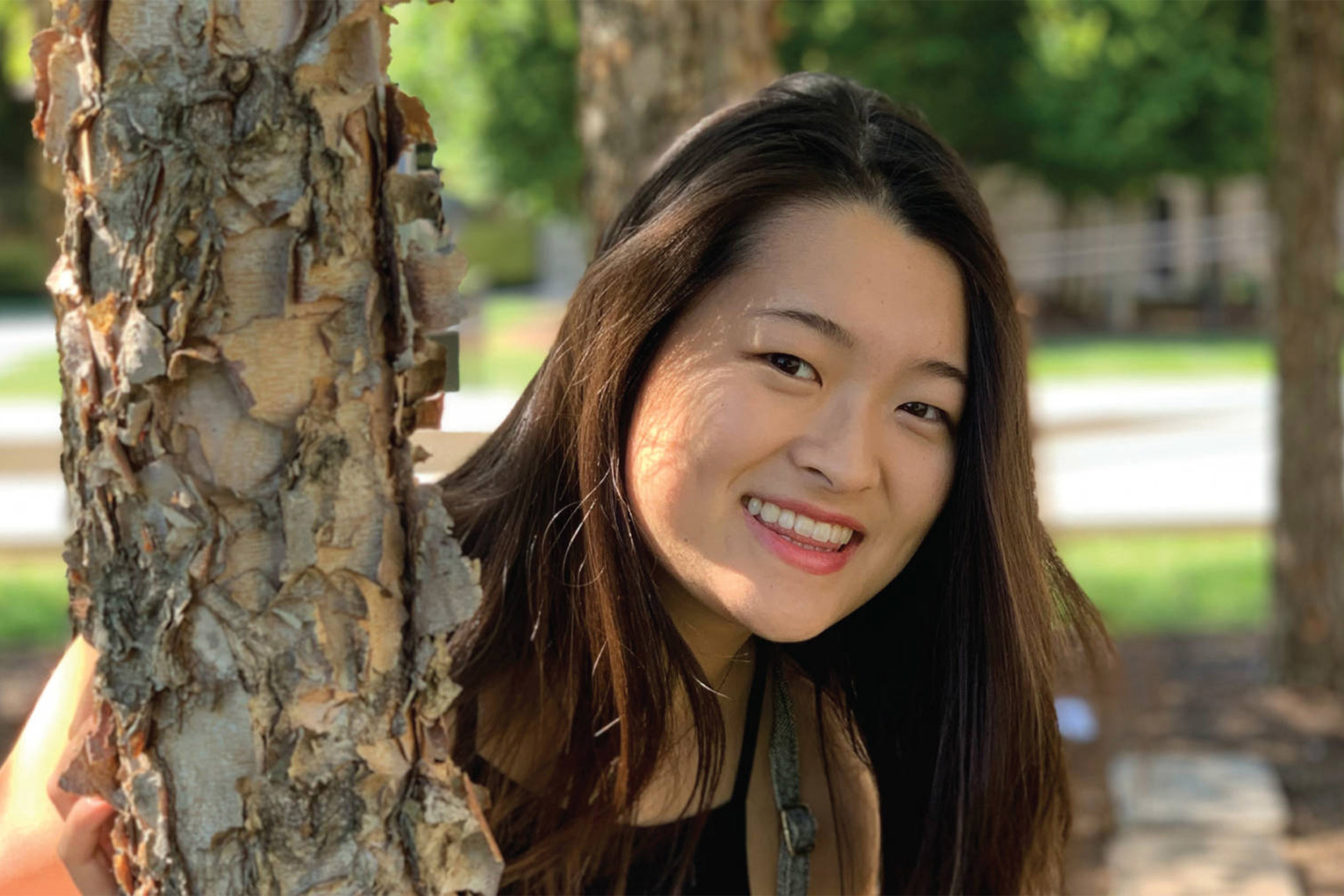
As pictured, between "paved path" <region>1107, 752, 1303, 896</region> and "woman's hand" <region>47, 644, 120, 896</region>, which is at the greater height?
"woman's hand" <region>47, 644, 120, 896</region>

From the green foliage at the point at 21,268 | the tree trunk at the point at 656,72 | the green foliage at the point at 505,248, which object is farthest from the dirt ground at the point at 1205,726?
the green foliage at the point at 505,248

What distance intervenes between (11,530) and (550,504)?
27.2 ft

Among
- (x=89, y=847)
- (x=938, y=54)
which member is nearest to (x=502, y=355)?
(x=938, y=54)

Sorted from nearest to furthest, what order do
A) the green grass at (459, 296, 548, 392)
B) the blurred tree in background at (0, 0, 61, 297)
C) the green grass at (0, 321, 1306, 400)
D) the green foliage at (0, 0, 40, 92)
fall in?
the green foliage at (0, 0, 40, 92)
the green grass at (459, 296, 548, 392)
the green grass at (0, 321, 1306, 400)
the blurred tree in background at (0, 0, 61, 297)

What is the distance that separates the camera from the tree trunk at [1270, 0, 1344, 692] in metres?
5.73

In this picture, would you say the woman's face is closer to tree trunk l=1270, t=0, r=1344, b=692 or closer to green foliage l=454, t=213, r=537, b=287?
tree trunk l=1270, t=0, r=1344, b=692

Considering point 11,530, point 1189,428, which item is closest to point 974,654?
point 11,530

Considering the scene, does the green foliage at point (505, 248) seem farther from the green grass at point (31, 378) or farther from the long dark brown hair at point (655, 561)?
the long dark brown hair at point (655, 561)

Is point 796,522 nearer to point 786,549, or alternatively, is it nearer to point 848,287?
point 786,549

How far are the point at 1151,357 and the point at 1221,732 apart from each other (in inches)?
503

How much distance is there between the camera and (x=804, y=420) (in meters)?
1.64

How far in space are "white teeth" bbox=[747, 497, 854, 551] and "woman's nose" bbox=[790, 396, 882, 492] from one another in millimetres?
46

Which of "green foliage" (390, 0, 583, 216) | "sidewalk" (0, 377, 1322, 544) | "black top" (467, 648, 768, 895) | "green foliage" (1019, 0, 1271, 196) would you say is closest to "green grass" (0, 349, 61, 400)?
"sidewalk" (0, 377, 1322, 544)

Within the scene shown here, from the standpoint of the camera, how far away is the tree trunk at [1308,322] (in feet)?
18.8
